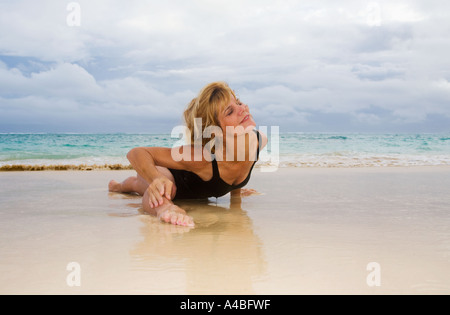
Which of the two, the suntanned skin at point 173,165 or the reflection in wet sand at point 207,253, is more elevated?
the suntanned skin at point 173,165

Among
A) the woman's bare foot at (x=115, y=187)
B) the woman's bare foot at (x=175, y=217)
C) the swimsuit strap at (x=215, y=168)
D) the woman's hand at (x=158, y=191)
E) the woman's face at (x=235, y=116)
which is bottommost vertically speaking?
the woman's bare foot at (x=175, y=217)

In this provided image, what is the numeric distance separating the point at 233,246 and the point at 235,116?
1.35 metres

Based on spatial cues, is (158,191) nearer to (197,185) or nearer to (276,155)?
(197,185)

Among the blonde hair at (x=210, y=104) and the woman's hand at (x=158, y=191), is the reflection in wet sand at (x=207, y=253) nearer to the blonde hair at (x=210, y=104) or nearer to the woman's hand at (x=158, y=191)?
the woman's hand at (x=158, y=191)

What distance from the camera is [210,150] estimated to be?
11.2 ft

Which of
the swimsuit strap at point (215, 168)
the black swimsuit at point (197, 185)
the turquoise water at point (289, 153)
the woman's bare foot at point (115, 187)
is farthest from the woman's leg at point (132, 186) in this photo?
the turquoise water at point (289, 153)

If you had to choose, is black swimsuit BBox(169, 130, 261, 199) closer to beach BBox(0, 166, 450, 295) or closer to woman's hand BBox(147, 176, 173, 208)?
beach BBox(0, 166, 450, 295)

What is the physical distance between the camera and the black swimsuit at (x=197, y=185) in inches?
137

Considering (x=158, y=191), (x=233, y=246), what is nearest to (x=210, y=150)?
(x=158, y=191)

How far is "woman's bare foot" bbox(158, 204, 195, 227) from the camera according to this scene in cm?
276

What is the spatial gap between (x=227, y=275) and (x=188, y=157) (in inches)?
65.7

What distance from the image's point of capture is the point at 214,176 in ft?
11.2
